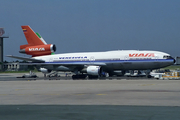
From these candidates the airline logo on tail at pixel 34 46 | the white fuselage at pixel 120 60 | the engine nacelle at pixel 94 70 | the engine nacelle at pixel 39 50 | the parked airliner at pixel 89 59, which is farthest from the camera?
the airline logo on tail at pixel 34 46

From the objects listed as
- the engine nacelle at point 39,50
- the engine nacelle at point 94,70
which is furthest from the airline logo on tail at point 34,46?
the engine nacelle at point 94,70

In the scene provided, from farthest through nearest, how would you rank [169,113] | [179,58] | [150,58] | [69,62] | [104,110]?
1. [69,62]
2. [179,58]
3. [150,58]
4. [104,110]
5. [169,113]

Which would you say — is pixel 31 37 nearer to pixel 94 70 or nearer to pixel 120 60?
pixel 94 70

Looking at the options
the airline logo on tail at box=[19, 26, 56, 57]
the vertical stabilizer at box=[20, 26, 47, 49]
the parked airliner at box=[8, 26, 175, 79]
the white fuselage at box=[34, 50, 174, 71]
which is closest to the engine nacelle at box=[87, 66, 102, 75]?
the parked airliner at box=[8, 26, 175, 79]

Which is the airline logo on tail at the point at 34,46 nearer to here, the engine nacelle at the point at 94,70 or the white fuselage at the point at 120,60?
the white fuselage at the point at 120,60

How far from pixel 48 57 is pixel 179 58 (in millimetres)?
22656

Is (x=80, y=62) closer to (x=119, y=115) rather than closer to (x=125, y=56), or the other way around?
(x=125, y=56)

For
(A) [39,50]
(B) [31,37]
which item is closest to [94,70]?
(A) [39,50]

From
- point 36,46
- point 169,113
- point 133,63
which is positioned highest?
point 36,46

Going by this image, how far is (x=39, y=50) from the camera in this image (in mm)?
51625

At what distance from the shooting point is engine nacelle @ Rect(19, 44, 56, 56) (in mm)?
51194

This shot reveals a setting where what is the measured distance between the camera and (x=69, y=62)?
47781mm

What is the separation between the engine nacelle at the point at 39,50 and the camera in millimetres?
51194

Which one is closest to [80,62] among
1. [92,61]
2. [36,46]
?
[92,61]
